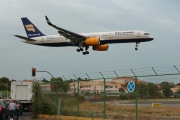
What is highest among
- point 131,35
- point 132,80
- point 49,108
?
point 131,35

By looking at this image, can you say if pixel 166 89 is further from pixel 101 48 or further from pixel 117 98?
pixel 101 48

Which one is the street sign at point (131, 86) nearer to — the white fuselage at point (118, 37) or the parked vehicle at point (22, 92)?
the parked vehicle at point (22, 92)

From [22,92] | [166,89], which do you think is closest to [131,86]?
[166,89]

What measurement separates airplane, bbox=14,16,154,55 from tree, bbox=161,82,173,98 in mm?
25162

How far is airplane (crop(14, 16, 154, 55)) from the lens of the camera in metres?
43.0

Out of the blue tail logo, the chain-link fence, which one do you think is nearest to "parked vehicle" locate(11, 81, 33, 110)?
the chain-link fence

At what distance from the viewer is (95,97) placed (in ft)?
69.6

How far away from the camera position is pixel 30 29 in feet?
186

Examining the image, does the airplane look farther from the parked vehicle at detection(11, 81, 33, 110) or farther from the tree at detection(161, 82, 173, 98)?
the tree at detection(161, 82, 173, 98)

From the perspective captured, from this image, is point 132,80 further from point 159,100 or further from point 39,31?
point 39,31

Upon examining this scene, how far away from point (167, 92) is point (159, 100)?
0.61m

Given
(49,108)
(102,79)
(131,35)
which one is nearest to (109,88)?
(102,79)

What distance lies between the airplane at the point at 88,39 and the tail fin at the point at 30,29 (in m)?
1.38

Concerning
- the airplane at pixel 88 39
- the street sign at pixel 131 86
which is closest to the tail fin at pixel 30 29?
the airplane at pixel 88 39
